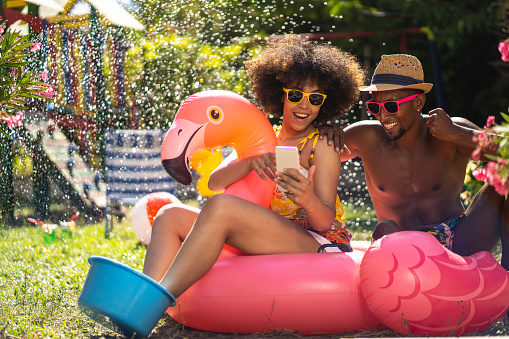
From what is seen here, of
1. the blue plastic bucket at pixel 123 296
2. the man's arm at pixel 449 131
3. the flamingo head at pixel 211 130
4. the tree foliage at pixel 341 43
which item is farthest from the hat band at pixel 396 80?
the tree foliage at pixel 341 43

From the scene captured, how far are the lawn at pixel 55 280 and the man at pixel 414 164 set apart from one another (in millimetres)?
497

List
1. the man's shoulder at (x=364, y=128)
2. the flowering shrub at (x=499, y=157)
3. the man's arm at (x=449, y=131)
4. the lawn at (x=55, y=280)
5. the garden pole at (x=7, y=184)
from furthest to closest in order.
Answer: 1. the garden pole at (x=7, y=184)
2. the man's shoulder at (x=364, y=128)
3. the man's arm at (x=449, y=131)
4. the lawn at (x=55, y=280)
5. the flowering shrub at (x=499, y=157)

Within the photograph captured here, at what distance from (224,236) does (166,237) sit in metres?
0.31

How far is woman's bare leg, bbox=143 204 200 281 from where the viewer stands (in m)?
2.66

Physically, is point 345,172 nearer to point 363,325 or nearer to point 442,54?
point 442,54

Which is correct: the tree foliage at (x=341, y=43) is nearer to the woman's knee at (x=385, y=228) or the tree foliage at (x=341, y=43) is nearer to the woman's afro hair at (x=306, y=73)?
the woman's afro hair at (x=306, y=73)

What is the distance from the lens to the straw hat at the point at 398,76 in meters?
3.04

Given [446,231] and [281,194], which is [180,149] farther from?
[446,231]

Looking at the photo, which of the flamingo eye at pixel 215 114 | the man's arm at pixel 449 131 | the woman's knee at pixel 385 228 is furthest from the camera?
the woman's knee at pixel 385 228

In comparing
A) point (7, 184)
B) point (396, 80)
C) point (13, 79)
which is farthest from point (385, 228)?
point (7, 184)

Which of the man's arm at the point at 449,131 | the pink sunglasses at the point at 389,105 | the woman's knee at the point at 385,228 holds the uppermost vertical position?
the pink sunglasses at the point at 389,105

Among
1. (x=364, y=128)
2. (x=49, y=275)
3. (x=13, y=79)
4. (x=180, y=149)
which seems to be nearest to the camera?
(x=180, y=149)

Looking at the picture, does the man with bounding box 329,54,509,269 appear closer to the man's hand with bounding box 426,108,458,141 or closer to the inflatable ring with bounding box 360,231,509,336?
the man's hand with bounding box 426,108,458,141

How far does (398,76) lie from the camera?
309 centimetres
